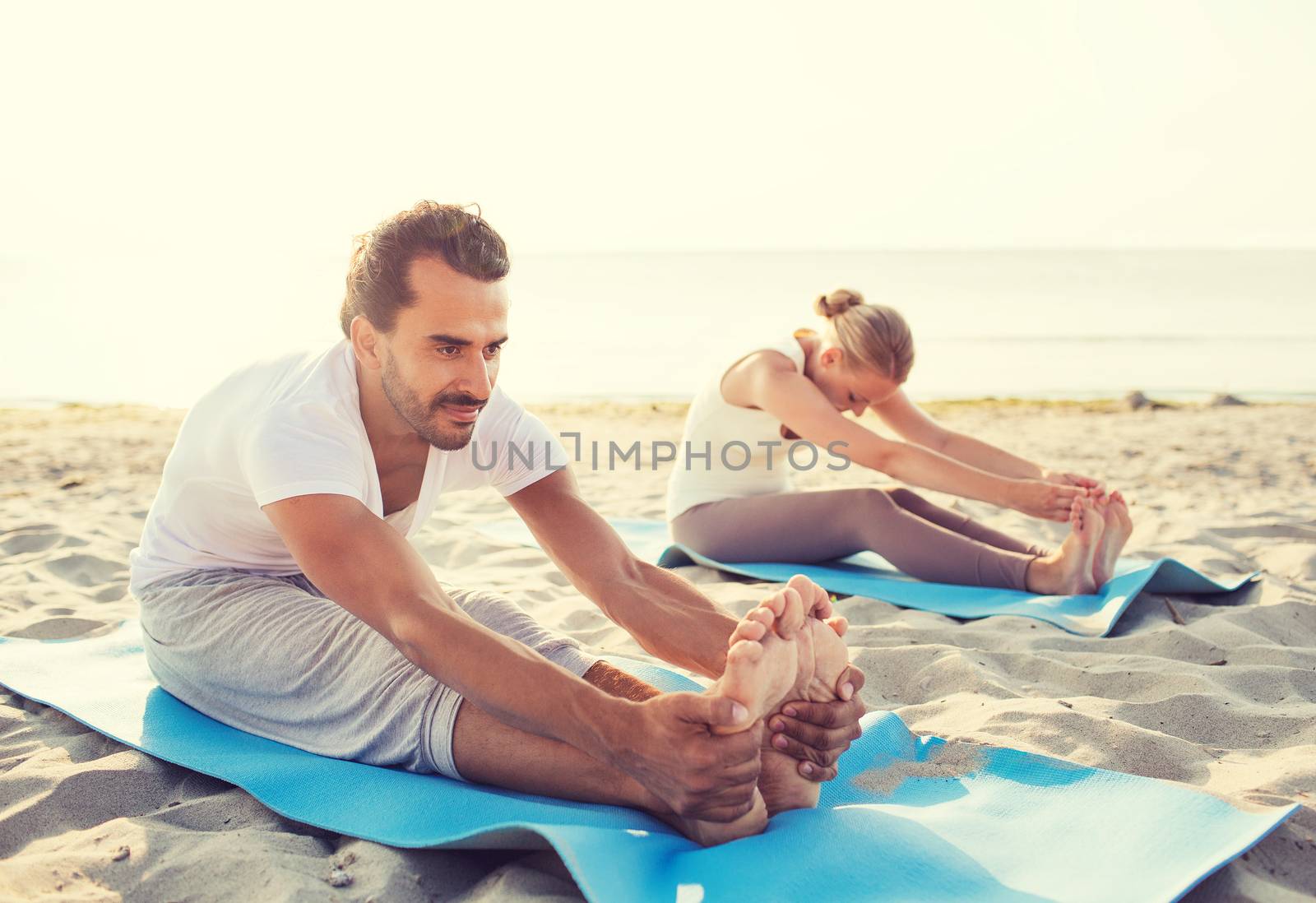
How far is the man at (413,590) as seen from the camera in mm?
1704

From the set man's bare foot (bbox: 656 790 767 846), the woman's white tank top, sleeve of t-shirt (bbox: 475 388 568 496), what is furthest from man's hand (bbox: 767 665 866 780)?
the woman's white tank top

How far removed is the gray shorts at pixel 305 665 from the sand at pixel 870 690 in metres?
0.20

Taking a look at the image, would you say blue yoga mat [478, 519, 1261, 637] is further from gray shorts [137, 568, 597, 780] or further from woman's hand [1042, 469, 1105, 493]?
gray shorts [137, 568, 597, 780]

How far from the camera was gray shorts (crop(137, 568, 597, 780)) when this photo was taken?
1976 millimetres

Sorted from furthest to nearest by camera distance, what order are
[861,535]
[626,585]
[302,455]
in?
[861,535]
[626,585]
[302,455]

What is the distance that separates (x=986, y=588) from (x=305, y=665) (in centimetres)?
249

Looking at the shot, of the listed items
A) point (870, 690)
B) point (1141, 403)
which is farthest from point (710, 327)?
point (870, 690)

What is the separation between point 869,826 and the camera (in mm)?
1741

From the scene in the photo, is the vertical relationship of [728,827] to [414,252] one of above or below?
below

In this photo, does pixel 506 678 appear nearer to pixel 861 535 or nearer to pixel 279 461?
pixel 279 461

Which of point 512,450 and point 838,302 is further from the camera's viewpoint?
point 838,302

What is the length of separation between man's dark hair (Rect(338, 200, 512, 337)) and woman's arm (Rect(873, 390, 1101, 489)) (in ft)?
8.28

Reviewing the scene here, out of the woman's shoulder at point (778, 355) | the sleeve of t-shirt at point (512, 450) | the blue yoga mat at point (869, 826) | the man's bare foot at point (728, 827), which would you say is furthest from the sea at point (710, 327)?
the man's bare foot at point (728, 827)

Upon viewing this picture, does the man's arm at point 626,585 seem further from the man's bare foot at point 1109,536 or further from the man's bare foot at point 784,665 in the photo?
the man's bare foot at point 1109,536
